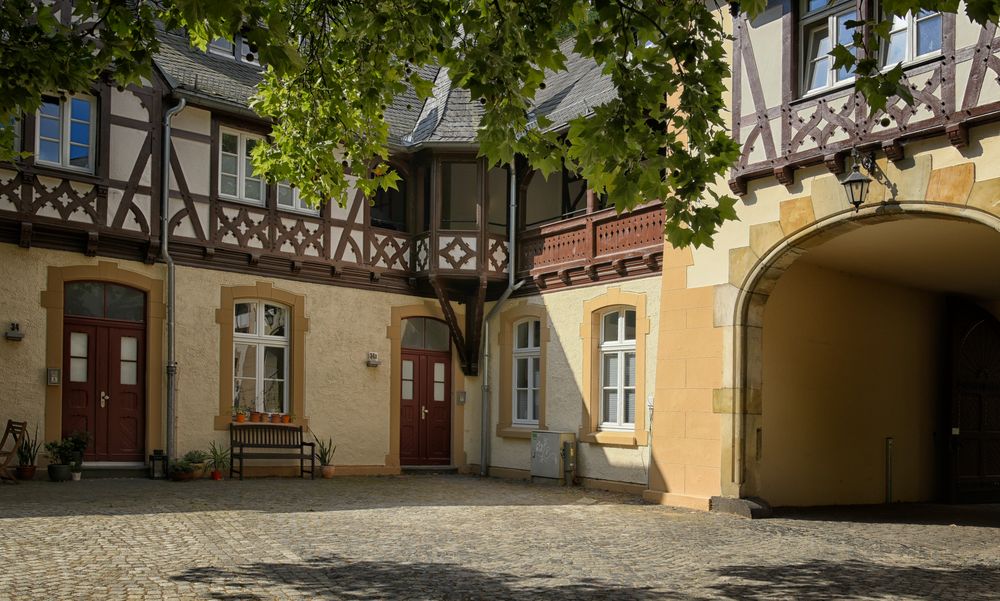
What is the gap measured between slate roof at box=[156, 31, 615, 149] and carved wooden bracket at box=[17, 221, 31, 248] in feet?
9.02

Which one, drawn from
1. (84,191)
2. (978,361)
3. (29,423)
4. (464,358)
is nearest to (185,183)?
(84,191)

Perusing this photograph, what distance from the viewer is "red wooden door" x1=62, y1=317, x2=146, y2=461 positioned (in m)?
13.0

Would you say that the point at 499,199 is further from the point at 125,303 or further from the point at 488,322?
the point at 125,303

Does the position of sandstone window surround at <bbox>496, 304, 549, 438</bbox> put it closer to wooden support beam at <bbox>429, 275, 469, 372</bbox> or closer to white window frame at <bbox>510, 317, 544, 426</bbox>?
white window frame at <bbox>510, 317, 544, 426</bbox>

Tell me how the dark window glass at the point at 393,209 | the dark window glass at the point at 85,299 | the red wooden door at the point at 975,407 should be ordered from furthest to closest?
the dark window glass at the point at 393,209 < the red wooden door at the point at 975,407 < the dark window glass at the point at 85,299

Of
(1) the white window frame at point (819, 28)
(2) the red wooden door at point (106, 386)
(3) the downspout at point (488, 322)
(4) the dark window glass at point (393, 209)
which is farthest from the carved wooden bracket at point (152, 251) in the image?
(1) the white window frame at point (819, 28)

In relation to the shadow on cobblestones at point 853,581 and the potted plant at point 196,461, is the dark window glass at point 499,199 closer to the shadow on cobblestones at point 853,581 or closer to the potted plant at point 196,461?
the potted plant at point 196,461

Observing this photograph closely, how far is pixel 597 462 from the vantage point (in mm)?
14141

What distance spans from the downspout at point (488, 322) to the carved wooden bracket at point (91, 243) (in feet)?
20.0

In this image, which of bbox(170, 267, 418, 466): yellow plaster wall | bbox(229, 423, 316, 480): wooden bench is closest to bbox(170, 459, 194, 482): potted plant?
bbox(170, 267, 418, 466): yellow plaster wall

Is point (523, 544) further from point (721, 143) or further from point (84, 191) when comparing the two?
point (84, 191)

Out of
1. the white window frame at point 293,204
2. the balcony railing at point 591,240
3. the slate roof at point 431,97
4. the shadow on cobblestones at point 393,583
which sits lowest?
the shadow on cobblestones at point 393,583

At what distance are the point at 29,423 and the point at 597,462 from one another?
7429 mm

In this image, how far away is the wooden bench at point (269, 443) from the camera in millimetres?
14062
